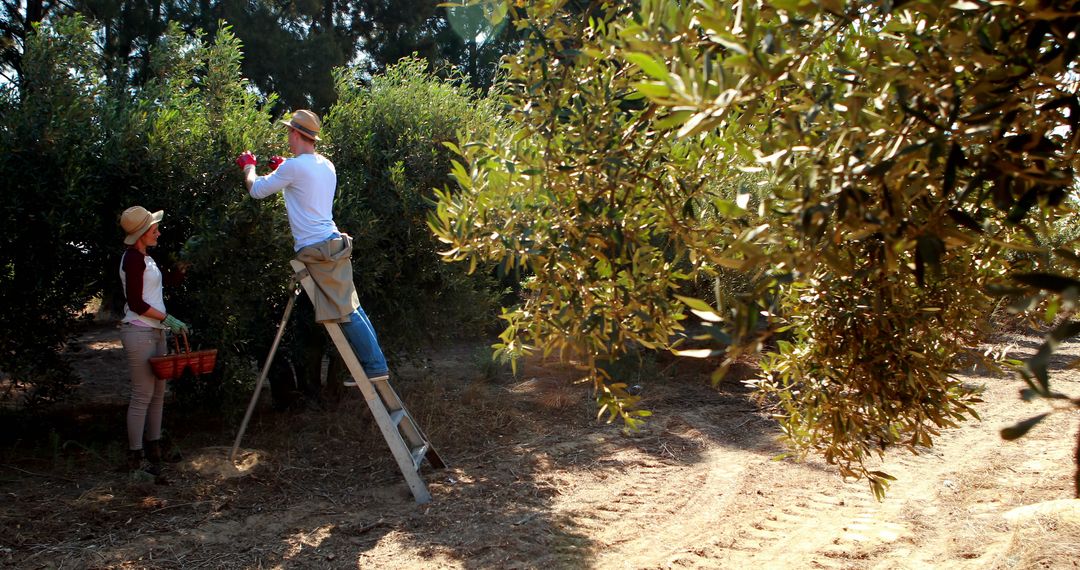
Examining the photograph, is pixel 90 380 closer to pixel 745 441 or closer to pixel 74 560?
pixel 74 560

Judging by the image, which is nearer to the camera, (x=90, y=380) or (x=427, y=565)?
(x=427, y=565)

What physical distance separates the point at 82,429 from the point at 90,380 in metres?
2.14

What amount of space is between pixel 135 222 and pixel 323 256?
125 cm

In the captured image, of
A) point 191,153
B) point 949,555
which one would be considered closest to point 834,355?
point 949,555

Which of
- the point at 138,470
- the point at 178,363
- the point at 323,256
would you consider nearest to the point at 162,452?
the point at 138,470

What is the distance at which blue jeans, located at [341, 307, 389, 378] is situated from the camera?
5590 mm

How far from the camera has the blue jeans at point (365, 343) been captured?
5590mm

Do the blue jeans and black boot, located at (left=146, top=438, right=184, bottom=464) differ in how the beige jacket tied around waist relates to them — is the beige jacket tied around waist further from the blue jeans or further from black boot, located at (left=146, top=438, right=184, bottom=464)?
black boot, located at (left=146, top=438, right=184, bottom=464)

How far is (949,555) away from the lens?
470 cm

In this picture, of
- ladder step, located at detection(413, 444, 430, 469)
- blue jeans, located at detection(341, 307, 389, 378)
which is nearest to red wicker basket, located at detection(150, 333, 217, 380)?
blue jeans, located at detection(341, 307, 389, 378)

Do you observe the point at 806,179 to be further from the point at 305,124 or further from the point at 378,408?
the point at 305,124

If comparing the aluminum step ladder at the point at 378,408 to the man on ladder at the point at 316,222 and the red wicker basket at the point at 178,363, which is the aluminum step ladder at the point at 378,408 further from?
the red wicker basket at the point at 178,363

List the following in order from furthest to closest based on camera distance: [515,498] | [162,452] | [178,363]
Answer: [162,452] → [515,498] → [178,363]

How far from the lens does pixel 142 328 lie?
5.48 metres
